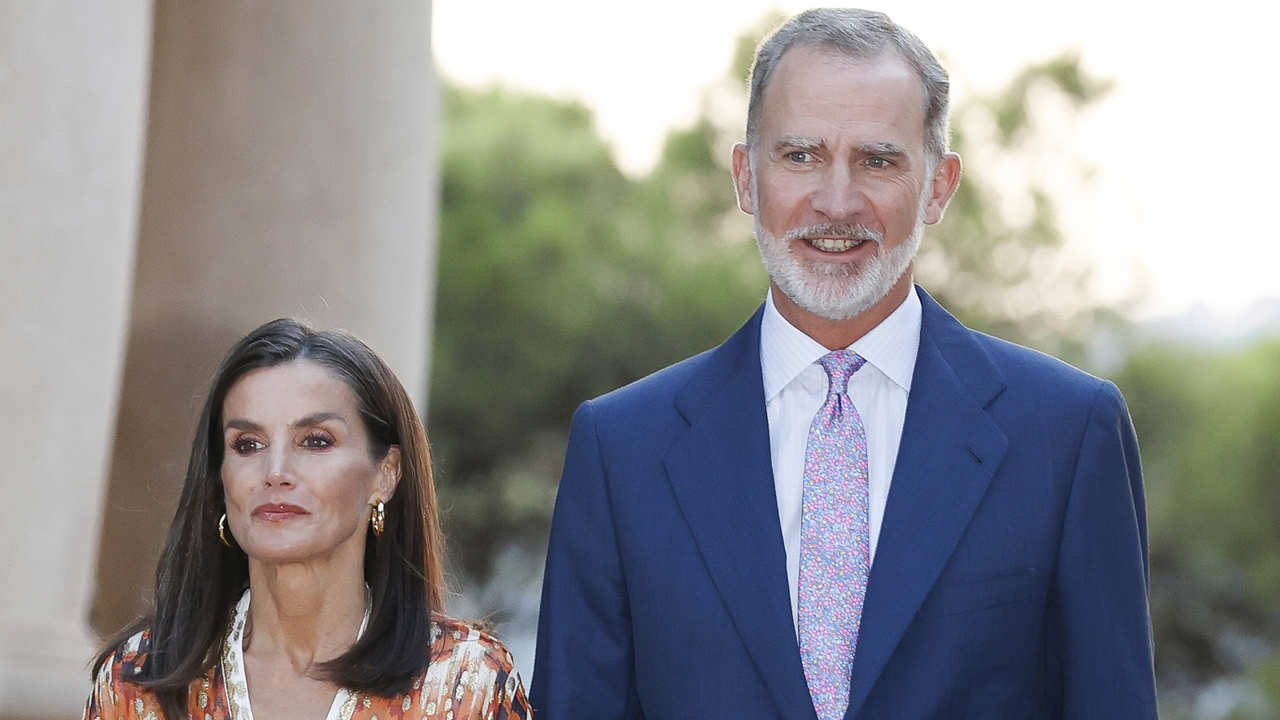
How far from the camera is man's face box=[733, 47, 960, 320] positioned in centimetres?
346

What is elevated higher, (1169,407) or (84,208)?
(84,208)

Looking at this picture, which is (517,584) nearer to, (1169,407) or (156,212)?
(1169,407)

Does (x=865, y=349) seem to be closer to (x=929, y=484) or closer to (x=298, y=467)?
(x=929, y=484)

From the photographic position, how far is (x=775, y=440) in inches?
139

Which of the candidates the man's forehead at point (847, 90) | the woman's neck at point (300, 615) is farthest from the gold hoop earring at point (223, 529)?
the man's forehead at point (847, 90)

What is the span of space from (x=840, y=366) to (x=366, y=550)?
3.79ft

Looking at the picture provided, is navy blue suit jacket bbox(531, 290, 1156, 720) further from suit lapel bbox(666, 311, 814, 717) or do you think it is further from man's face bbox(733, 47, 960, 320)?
man's face bbox(733, 47, 960, 320)

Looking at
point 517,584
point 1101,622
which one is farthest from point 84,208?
point 517,584

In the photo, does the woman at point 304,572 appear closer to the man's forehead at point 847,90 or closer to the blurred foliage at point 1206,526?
the man's forehead at point 847,90

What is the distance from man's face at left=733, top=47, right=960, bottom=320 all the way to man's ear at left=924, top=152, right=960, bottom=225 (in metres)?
0.07

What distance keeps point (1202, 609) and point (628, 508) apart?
68.1 feet

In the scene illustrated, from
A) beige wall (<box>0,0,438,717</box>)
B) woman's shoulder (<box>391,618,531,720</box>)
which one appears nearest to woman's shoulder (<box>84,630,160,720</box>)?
woman's shoulder (<box>391,618,531,720</box>)

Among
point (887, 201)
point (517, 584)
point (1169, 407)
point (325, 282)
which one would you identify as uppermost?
point (887, 201)

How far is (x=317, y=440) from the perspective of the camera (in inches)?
151
